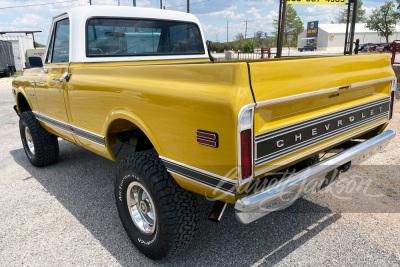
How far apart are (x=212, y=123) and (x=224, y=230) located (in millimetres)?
1379

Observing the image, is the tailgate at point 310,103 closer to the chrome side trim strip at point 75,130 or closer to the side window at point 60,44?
the chrome side trim strip at point 75,130

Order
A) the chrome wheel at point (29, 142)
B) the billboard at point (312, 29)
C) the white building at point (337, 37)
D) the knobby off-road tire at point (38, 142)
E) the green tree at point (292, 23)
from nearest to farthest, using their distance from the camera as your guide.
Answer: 1. the knobby off-road tire at point (38, 142)
2. the chrome wheel at point (29, 142)
3. the white building at point (337, 37)
4. the billboard at point (312, 29)
5. the green tree at point (292, 23)

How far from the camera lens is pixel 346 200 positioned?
3.23 meters

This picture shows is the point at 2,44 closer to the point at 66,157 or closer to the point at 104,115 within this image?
the point at 66,157

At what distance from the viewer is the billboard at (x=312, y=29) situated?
68.4 metres

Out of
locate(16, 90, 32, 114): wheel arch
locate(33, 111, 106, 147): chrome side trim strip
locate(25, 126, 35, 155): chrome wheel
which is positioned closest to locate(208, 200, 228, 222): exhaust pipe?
locate(33, 111, 106, 147): chrome side trim strip

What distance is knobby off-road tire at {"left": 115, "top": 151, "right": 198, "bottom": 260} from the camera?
2162mm

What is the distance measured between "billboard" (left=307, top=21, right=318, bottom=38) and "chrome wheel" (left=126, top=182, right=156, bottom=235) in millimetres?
73627

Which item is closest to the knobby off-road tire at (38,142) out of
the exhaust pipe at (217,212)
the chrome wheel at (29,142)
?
the chrome wheel at (29,142)

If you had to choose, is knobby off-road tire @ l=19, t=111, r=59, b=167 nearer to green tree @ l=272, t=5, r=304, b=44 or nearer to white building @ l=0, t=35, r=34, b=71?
white building @ l=0, t=35, r=34, b=71

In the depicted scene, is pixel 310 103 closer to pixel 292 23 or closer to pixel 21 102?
pixel 21 102

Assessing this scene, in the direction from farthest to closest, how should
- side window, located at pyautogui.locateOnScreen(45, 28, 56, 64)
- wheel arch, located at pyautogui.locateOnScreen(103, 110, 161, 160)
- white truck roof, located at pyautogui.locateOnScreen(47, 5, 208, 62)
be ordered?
side window, located at pyautogui.locateOnScreen(45, 28, 56, 64) → white truck roof, located at pyautogui.locateOnScreen(47, 5, 208, 62) → wheel arch, located at pyautogui.locateOnScreen(103, 110, 161, 160)

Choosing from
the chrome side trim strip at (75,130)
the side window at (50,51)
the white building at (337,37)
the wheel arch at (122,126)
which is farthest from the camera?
the white building at (337,37)

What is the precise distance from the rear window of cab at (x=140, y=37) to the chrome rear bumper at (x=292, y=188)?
2404 mm
